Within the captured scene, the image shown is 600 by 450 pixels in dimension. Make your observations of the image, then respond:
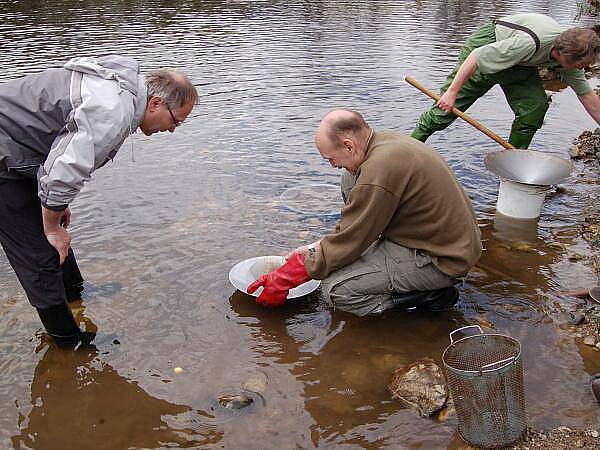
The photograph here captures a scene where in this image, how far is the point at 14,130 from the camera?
10.3 feet

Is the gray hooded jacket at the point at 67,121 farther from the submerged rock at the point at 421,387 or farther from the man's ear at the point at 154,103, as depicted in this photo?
the submerged rock at the point at 421,387

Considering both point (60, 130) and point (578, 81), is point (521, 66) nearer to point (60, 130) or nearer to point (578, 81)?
point (578, 81)

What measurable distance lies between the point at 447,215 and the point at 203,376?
179 centimetres

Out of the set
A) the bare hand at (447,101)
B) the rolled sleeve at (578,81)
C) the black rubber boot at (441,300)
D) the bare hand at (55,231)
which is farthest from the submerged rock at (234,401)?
the rolled sleeve at (578,81)

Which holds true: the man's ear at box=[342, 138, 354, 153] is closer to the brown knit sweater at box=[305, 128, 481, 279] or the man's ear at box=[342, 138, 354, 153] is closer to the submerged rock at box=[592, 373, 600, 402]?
the brown knit sweater at box=[305, 128, 481, 279]

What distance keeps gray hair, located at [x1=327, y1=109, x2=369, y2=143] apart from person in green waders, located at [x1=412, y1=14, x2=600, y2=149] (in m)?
2.38

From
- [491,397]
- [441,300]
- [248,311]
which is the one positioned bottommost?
[248,311]

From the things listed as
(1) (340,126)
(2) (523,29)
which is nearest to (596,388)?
(1) (340,126)

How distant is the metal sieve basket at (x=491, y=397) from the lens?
2.89 meters

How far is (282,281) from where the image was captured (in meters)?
4.06

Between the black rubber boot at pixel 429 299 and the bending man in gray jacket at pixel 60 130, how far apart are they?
6.20 ft

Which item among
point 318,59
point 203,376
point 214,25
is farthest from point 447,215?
point 214,25

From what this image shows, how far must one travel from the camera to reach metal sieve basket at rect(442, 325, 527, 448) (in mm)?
2895

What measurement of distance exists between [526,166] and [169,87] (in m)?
3.56
